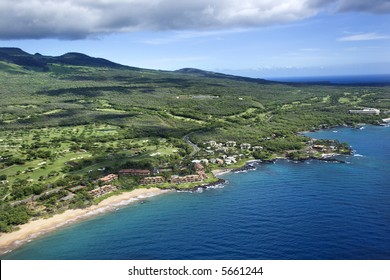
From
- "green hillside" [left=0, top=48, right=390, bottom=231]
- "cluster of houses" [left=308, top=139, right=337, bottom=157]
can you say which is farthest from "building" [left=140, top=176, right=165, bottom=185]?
"cluster of houses" [left=308, top=139, right=337, bottom=157]

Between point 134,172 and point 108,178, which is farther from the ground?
point 134,172

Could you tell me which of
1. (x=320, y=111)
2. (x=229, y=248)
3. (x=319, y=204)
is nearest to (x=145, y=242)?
(x=229, y=248)

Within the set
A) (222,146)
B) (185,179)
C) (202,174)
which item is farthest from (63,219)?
(222,146)

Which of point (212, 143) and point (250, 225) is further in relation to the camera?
point (212, 143)

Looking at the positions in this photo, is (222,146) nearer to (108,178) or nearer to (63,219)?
(108,178)

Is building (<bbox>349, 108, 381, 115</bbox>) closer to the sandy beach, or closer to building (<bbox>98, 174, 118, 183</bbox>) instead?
the sandy beach

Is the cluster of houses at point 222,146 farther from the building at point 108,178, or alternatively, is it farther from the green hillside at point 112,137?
the building at point 108,178
